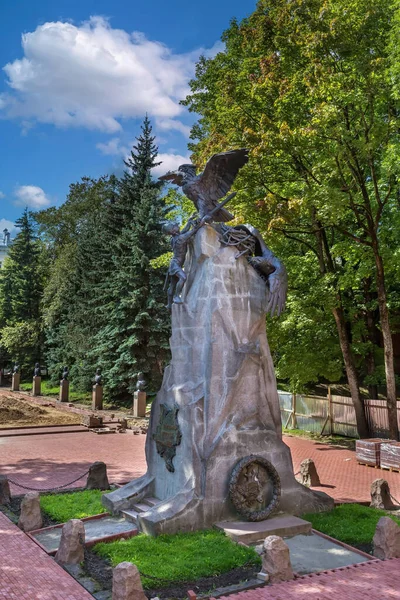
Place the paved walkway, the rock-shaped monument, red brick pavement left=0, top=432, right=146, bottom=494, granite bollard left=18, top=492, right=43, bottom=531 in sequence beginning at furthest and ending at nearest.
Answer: red brick pavement left=0, top=432, right=146, bottom=494, the paved walkway, granite bollard left=18, top=492, right=43, bottom=531, the rock-shaped monument

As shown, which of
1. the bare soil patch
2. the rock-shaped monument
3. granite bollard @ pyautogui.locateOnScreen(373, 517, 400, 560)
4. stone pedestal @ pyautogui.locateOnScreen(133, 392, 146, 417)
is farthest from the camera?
stone pedestal @ pyautogui.locateOnScreen(133, 392, 146, 417)

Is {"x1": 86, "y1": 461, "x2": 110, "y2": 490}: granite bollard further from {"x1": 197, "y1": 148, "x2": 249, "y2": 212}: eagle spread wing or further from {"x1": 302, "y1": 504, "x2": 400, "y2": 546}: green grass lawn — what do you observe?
{"x1": 197, "y1": 148, "x2": 249, "y2": 212}: eagle spread wing

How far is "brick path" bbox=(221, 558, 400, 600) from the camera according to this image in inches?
268

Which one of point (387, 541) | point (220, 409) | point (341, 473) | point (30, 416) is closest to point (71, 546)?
point (220, 409)

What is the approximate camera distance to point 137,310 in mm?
31438

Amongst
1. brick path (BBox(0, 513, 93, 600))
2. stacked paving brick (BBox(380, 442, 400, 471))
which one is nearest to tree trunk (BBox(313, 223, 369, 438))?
stacked paving brick (BBox(380, 442, 400, 471))

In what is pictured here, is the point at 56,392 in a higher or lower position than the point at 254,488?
higher

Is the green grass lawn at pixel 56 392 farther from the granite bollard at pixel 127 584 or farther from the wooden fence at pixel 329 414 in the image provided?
the granite bollard at pixel 127 584

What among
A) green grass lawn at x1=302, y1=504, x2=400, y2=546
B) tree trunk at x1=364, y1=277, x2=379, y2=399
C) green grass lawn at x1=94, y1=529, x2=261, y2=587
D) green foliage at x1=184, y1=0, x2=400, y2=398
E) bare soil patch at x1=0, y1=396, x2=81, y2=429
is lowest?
green grass lawn at x1=94, y1=529, x2=261, y2=587

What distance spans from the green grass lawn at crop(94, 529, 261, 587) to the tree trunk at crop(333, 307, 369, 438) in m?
12.0

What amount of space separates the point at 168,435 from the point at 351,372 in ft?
38.7

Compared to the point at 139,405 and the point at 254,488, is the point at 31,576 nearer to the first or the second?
the point at 254,488

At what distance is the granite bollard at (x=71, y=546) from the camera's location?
7.85 meters

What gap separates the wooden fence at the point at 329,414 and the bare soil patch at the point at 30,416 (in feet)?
32.3
